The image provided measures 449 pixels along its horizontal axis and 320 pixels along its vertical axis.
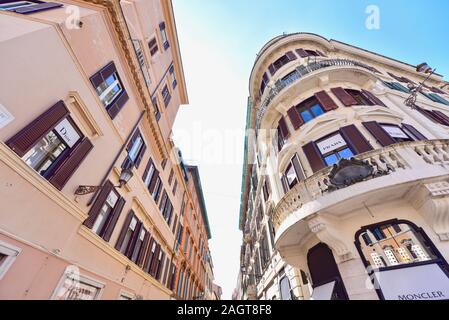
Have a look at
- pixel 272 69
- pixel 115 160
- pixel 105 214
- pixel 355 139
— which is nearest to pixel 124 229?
pixel 105 214

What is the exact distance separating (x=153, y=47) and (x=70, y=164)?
11942 mm

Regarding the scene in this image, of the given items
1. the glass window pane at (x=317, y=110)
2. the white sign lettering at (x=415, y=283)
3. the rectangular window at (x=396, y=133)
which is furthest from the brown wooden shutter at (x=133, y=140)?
the rectangular window at (x=396, y=133)

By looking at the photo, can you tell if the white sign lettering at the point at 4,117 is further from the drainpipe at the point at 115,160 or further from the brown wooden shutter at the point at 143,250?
the brown wooden shutter at the point at 143,250

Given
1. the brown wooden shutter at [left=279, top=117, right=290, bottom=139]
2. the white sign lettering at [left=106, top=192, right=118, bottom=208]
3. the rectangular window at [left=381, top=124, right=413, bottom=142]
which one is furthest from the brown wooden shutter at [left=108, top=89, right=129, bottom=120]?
the rectangular window at [left=381, top=124, right=413, bottom=142]

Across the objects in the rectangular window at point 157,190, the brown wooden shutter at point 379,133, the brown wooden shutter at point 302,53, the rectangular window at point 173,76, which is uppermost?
the rectangular window at point 173,76

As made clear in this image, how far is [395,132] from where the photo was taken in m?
7.75

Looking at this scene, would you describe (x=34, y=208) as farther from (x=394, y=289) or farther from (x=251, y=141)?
(x=251, y=141)

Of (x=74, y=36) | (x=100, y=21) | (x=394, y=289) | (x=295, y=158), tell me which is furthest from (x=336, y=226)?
(x=100, y=21)

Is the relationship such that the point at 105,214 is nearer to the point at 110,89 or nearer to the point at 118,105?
the point at 118,105

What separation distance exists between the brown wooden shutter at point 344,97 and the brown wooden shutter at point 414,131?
215cm

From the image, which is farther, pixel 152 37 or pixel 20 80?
pixel 152 37

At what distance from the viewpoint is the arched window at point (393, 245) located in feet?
17.1

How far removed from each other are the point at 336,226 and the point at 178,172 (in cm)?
1567

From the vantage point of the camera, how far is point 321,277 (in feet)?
21.8
